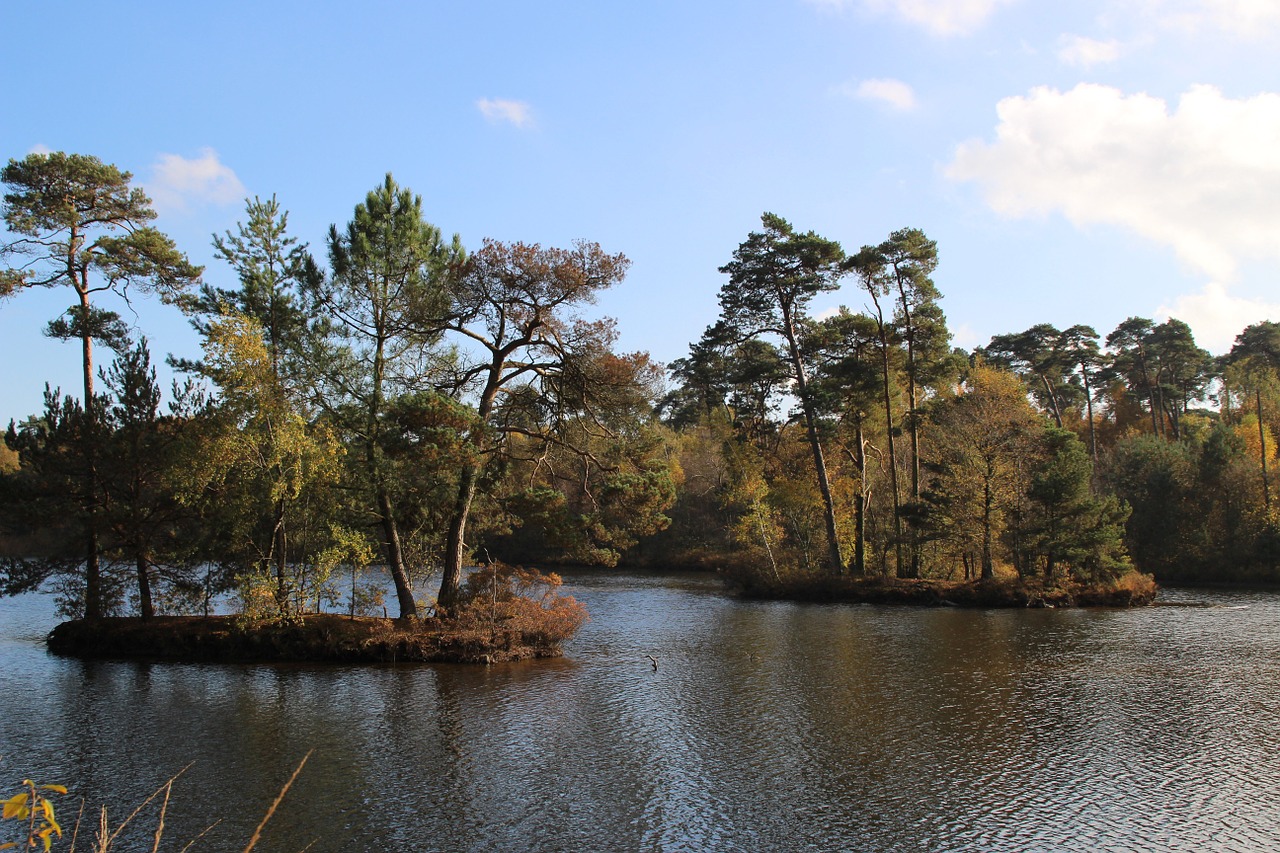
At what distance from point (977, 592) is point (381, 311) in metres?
26.8

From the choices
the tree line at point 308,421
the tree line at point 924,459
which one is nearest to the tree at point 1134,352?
the tree line at point 924,459

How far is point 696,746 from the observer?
15578 mm

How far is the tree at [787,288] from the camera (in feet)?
126

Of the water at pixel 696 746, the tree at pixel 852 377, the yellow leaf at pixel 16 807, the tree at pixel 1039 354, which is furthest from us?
the tree at pixel 1039 354

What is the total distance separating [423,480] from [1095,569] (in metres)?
28.4

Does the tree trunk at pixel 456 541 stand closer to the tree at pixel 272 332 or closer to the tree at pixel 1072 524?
the tree at pixel 272 332

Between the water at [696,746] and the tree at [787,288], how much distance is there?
611 inches

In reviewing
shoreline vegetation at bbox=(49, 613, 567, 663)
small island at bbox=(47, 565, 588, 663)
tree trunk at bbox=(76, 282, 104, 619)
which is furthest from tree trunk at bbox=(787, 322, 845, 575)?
tree trunk at bbox=(76, 282, 104, 619)

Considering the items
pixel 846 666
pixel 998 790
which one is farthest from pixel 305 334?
pixel 998 790

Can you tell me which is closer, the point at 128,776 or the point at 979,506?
the point at 128,776

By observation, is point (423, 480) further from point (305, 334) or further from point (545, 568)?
point (545, 568)

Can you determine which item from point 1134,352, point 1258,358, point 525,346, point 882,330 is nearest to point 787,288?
point 882,330

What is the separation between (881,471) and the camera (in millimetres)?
47312

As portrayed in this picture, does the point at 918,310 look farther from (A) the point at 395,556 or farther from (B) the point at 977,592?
(A) the point at 395,556
